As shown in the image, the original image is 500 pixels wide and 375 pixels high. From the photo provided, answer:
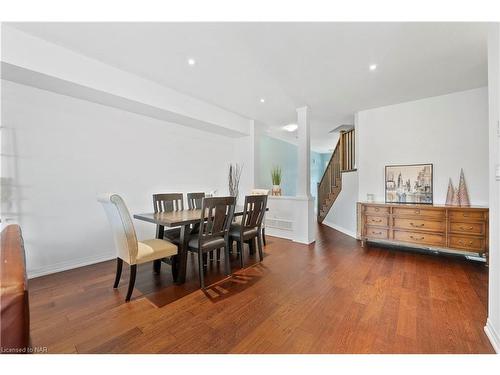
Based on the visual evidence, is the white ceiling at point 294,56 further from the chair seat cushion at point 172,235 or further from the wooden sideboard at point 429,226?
the chair seat cushion at point 172,235

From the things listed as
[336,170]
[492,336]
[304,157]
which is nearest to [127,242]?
[492,336]

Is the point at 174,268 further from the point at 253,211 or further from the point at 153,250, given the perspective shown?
the point at 253,211

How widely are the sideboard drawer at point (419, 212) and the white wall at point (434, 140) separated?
0.60 meters

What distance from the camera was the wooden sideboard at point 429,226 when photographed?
2.86 metres

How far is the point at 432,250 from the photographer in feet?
11.6

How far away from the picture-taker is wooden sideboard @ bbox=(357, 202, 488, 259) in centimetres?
286

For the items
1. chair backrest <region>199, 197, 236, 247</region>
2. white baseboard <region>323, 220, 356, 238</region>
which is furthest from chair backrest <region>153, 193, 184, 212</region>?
white baseboard <region>323, 220, 356, 238</region>

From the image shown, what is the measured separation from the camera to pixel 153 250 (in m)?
2.13

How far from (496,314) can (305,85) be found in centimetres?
312

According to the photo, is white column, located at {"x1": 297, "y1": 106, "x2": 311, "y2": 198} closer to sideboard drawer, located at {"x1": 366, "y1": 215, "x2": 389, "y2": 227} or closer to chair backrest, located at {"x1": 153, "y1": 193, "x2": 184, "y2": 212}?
sideboard drawer, located at {"x1": 366, "y1": 215, "x2": 389, "y2": 227}

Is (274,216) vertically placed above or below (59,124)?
below
